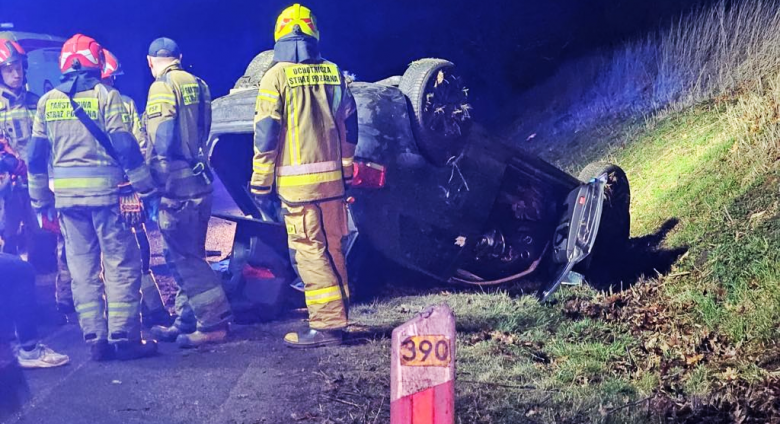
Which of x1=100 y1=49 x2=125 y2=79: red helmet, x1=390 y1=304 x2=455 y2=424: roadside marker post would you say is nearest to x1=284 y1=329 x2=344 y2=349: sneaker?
x1=100 y1=49 x2=125 y2=79: red helmet

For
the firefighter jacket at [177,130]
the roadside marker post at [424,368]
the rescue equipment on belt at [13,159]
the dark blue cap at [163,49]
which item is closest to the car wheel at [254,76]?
the firefighter jacket at [177,130]

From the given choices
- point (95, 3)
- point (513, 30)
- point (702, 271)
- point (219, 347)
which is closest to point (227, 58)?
point (95, 3)

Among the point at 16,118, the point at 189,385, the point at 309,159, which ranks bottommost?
the point at 189,385

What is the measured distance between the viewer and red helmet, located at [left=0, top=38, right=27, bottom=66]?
18.3 feet

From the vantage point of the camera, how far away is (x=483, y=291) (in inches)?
213

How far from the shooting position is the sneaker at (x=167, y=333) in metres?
5.12

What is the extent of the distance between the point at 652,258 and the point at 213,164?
129 inches

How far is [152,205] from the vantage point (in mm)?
5238

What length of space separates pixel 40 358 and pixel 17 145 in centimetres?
203

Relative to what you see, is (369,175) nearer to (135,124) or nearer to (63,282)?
(135,124)

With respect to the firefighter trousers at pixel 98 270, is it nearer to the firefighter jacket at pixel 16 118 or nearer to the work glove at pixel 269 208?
the work glove at pixel 269 208

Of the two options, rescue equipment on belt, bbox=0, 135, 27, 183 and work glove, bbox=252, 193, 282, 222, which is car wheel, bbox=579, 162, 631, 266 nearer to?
work glove, bbox=252, 193, 282, 222

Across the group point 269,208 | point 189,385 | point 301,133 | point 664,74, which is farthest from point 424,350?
point 664,74

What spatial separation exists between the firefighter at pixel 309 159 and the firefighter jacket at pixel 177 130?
2.12ft
